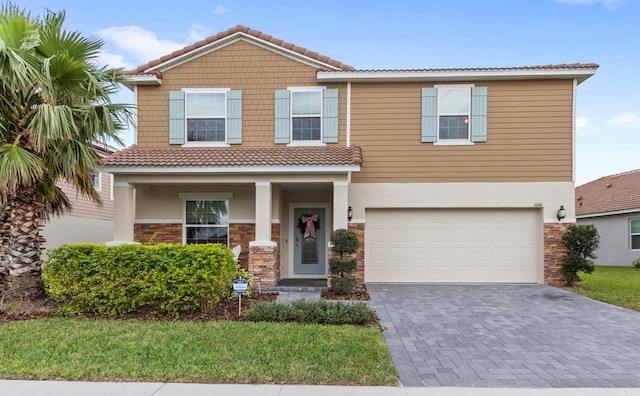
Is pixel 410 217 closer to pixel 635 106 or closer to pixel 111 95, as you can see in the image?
pixel 111 95

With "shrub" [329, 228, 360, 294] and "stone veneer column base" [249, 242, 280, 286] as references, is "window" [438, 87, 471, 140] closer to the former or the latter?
"shrub" [329, 228, 360, 294]

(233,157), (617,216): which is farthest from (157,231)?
(617,216)

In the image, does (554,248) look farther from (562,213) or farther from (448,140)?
(448,140)

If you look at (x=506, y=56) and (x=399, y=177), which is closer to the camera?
(x=399, y=177)

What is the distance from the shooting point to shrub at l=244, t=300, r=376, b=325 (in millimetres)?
6764

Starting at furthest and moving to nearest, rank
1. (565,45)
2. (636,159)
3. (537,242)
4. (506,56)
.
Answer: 1. (636,159)
2. (506,56)
3. (565,45)
4. (537,242)

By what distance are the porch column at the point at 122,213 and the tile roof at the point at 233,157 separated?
741 millimetres

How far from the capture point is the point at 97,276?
7164 millimetres

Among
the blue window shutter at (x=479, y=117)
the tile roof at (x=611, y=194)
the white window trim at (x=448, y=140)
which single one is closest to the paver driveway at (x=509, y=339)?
the white window trim at (x=448, y=140)

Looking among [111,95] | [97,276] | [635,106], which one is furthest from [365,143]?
[635,106]

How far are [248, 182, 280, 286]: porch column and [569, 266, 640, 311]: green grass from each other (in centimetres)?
806

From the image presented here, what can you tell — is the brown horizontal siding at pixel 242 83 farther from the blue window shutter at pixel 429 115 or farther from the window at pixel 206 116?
the blue window shutter at pixel 429 115

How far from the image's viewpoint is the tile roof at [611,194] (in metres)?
19.4

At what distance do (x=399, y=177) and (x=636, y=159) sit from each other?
20622mm
